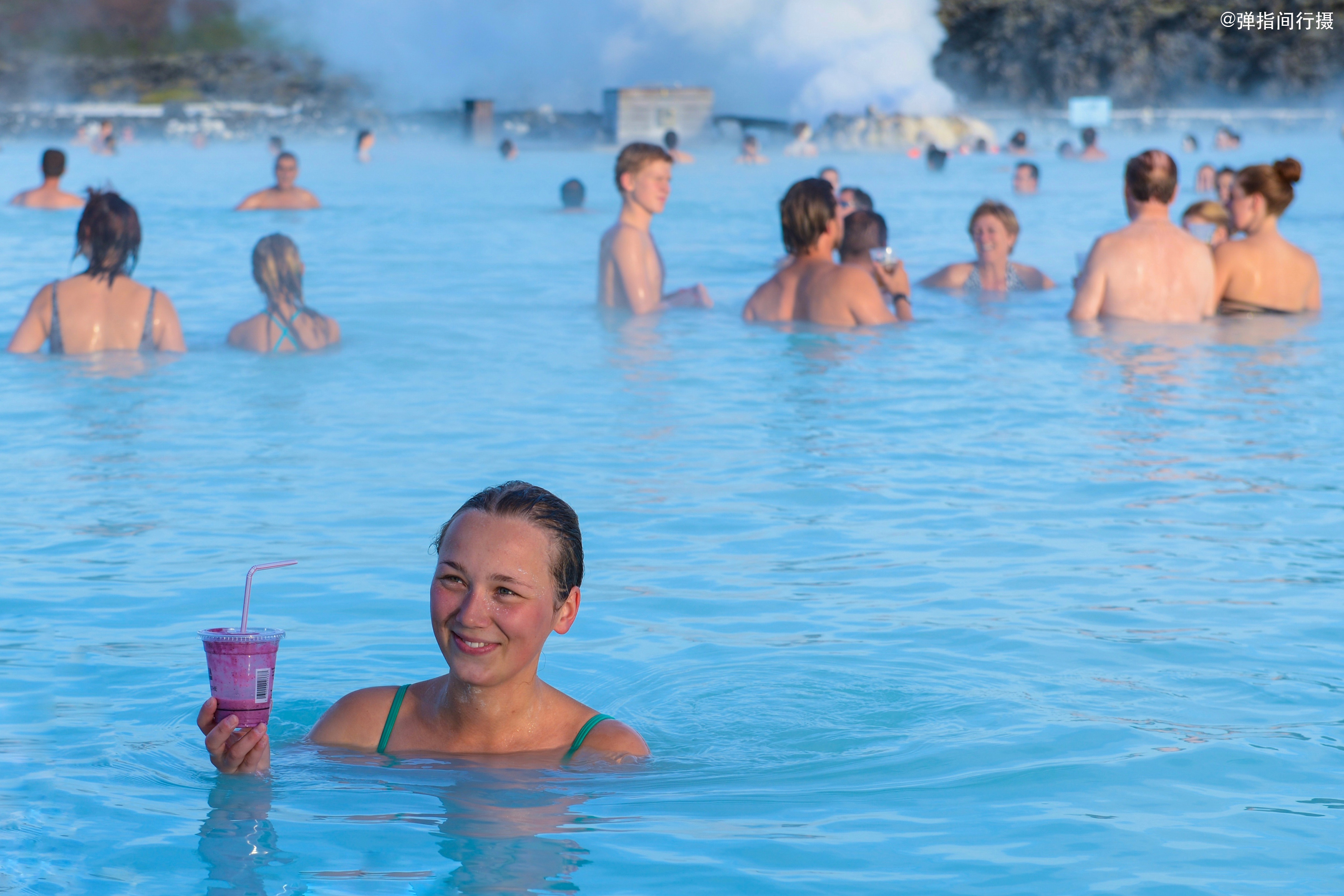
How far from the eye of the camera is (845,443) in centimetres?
736

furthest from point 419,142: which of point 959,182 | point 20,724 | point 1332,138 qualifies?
point 20,724

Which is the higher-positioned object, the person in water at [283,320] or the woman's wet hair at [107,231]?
the woman's wet hair at [107,231]

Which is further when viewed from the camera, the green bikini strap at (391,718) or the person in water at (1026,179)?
the person in water at (1026,179)

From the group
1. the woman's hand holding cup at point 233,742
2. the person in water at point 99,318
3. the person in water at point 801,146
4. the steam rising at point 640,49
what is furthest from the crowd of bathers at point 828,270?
the steam rising at point 640,49

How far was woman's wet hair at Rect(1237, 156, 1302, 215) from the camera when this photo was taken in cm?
962

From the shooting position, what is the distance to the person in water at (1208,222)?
10602mm

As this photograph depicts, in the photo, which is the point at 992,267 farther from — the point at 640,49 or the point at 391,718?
the point at 640,49

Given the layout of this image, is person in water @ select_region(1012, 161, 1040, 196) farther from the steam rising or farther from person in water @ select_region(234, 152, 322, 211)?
the steam rising

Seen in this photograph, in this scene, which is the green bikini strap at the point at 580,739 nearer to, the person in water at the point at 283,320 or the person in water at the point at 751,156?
the person in water at the point at 283,320

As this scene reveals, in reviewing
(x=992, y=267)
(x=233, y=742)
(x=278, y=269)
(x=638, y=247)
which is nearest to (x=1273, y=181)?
(x=992, y=267)

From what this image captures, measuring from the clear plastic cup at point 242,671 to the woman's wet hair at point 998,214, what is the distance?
8.89m

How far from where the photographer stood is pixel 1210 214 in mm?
11047

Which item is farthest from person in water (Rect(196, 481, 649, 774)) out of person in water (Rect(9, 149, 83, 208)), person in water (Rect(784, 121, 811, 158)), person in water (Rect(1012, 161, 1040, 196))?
person in water (Rect(784, 121, 811, 158))

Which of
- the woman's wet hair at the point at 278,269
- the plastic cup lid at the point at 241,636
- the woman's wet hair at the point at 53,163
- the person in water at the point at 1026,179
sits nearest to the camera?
the plastic cup lid at the point at 241,636
